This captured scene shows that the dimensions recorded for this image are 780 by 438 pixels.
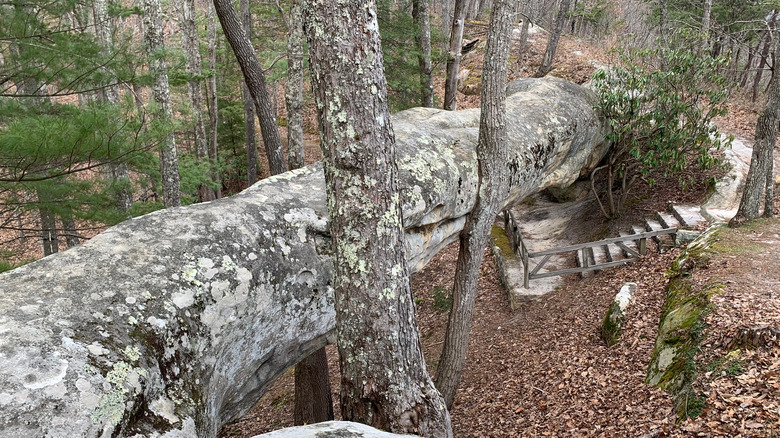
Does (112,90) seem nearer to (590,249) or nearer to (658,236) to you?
(590,249)

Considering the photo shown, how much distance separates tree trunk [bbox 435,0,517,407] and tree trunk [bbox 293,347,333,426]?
197cm

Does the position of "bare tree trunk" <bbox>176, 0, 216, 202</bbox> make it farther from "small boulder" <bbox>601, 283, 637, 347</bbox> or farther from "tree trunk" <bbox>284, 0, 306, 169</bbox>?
"small boulder" <bbox>601, 283, 637, 347</bbox>

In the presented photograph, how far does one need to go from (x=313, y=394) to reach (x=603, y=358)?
15.5 feet

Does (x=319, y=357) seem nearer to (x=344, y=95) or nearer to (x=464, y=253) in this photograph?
(x=464, y=253)

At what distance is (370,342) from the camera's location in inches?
158

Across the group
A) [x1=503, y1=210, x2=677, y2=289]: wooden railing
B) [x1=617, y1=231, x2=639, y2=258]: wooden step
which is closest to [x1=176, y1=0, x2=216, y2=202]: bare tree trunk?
Answer: [x1=503, y1=210, x2=677, y2=289]: wooden railing

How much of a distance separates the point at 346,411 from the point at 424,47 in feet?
34.1

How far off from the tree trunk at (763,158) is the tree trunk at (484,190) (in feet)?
17.0

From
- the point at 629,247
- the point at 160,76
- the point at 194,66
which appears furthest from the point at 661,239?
the point at 194,66

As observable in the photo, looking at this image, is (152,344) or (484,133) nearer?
(152,344)

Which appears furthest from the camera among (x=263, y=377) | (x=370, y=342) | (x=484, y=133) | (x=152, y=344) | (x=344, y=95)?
(x=484, y=133)

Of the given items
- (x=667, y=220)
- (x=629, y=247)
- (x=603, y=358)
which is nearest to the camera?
(x=603, y=358)

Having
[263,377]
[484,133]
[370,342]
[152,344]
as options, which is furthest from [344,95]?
[484,133]

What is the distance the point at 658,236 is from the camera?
36.3 ft
